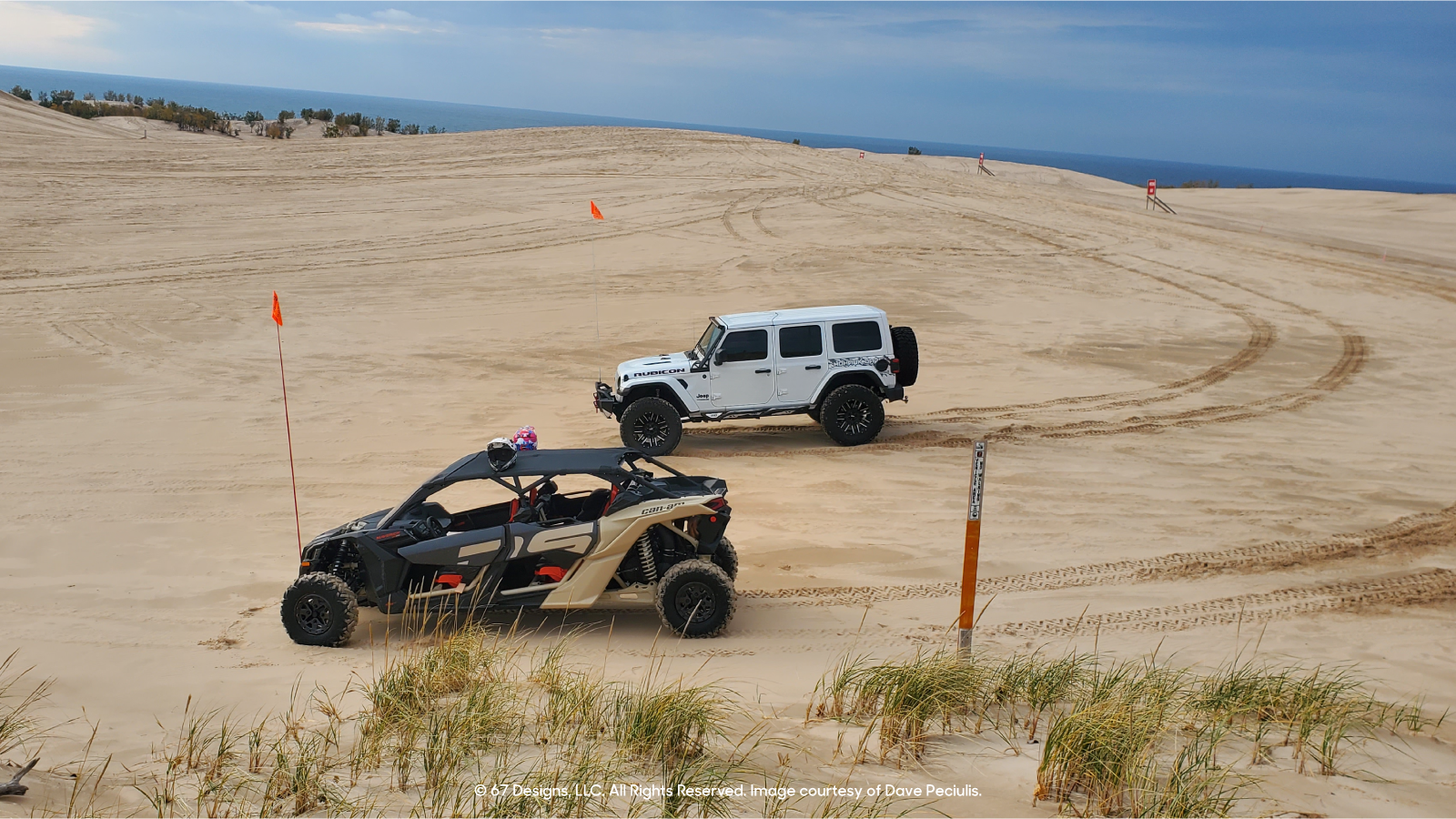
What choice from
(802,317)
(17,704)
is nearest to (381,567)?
(17,704)

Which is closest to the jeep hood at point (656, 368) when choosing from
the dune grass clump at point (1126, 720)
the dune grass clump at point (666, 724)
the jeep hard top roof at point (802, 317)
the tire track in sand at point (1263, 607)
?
the jeep hard top roof at point (802, 317)

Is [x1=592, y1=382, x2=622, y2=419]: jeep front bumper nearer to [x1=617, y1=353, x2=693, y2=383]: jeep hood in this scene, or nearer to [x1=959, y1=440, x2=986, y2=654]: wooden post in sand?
[x1=617, y1=353, x2=693, y2=383]: jeep hood

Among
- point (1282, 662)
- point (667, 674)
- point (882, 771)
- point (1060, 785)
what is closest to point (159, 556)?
point (667, 674)

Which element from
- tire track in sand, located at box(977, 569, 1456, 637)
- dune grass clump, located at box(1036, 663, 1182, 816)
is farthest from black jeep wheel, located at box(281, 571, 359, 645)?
dune grass clump, located at box(1036, 663, 1182, 816)

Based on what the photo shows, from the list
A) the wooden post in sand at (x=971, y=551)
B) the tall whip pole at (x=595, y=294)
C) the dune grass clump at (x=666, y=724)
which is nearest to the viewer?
the dune grass clump at (x=666, y=724)

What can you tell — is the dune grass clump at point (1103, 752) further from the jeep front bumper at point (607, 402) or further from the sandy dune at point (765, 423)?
the jeep front bumper at point (607, 402)

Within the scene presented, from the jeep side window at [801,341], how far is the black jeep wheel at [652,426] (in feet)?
5.30

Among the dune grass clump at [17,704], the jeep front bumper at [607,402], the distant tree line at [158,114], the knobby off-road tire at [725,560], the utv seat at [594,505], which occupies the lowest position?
the dune grass clump at [17,704]

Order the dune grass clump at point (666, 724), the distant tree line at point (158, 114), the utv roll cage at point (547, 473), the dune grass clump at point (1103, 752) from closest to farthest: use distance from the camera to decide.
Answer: the dune grass clump at point (1103, 752) < the dune grass clump at point (666, 724) < the utv roll cage at point (547, 473) < the distant tree line at point (158, 114)

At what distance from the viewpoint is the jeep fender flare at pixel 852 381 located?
1330 cm

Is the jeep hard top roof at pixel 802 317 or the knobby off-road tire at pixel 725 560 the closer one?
the knobby off-road tire at pixel 725 560

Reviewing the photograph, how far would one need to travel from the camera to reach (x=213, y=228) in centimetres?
2662

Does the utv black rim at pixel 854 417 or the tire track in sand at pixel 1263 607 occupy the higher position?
the utv black rim at pixel 854 417

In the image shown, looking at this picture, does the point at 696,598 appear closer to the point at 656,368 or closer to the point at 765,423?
the point at 656,368
